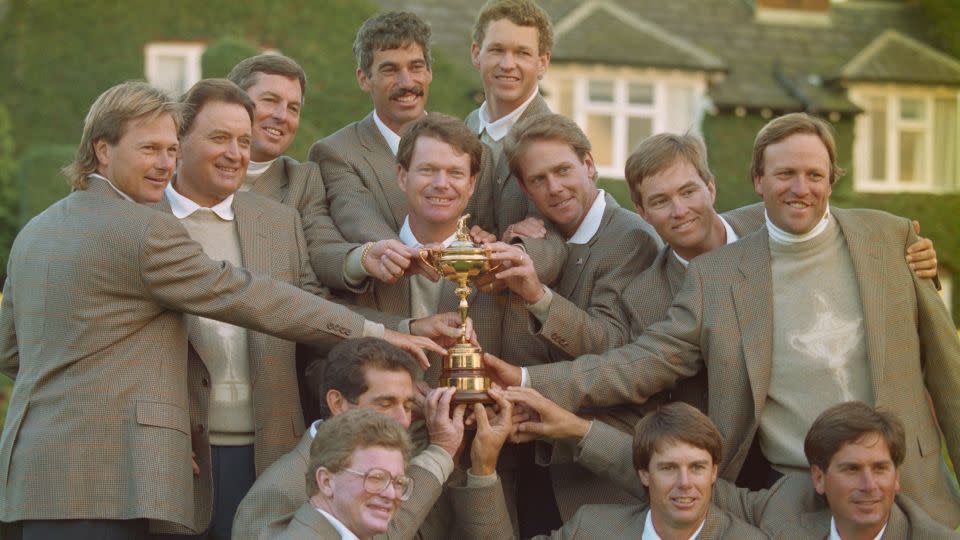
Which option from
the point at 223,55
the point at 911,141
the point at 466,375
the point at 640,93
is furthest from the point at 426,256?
the point at 911,141

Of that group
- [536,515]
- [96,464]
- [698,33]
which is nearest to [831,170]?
[536,515]

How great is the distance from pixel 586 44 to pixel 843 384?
19.1m

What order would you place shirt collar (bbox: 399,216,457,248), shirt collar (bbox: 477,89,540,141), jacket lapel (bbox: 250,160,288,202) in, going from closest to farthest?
shirt collar (bbox: 399,216,457,248), jacket lapel (bbox: 250,160,288,202), shirt collar (bbox: 477,89,540,141)

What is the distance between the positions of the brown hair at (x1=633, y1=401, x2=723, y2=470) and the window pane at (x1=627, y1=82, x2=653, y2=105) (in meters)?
19.7

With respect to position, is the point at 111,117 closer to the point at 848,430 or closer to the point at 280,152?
the point at 280,152

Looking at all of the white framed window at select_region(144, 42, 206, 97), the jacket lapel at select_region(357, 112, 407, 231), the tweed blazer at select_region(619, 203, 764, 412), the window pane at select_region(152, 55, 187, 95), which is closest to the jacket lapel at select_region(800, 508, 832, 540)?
the tweed blazer at select_region(619, 203, 764, 412)

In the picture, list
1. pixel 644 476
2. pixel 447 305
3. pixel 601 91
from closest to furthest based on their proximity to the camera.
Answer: pixel 644 476
pixel 447 305
pixel 601 91

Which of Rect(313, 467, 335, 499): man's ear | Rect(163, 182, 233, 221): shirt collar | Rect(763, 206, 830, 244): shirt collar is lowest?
Rect(313, 467, 335, 499): man's ear

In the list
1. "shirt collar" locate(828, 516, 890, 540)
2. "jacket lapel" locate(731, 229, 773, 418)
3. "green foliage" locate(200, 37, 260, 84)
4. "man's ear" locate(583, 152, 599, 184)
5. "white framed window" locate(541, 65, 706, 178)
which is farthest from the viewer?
"white framed window" locate(541, 65, 706, 178)

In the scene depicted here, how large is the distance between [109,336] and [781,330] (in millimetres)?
2763

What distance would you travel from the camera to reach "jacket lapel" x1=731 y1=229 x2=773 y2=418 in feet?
21.1

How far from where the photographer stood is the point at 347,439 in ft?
18.3

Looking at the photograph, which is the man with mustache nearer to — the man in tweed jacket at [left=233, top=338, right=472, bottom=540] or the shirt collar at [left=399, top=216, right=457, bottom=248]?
the shirt collar at [left=399, top=216, right=457, bottom=248]

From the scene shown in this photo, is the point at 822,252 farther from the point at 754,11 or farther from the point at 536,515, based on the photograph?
the point at 754,11
